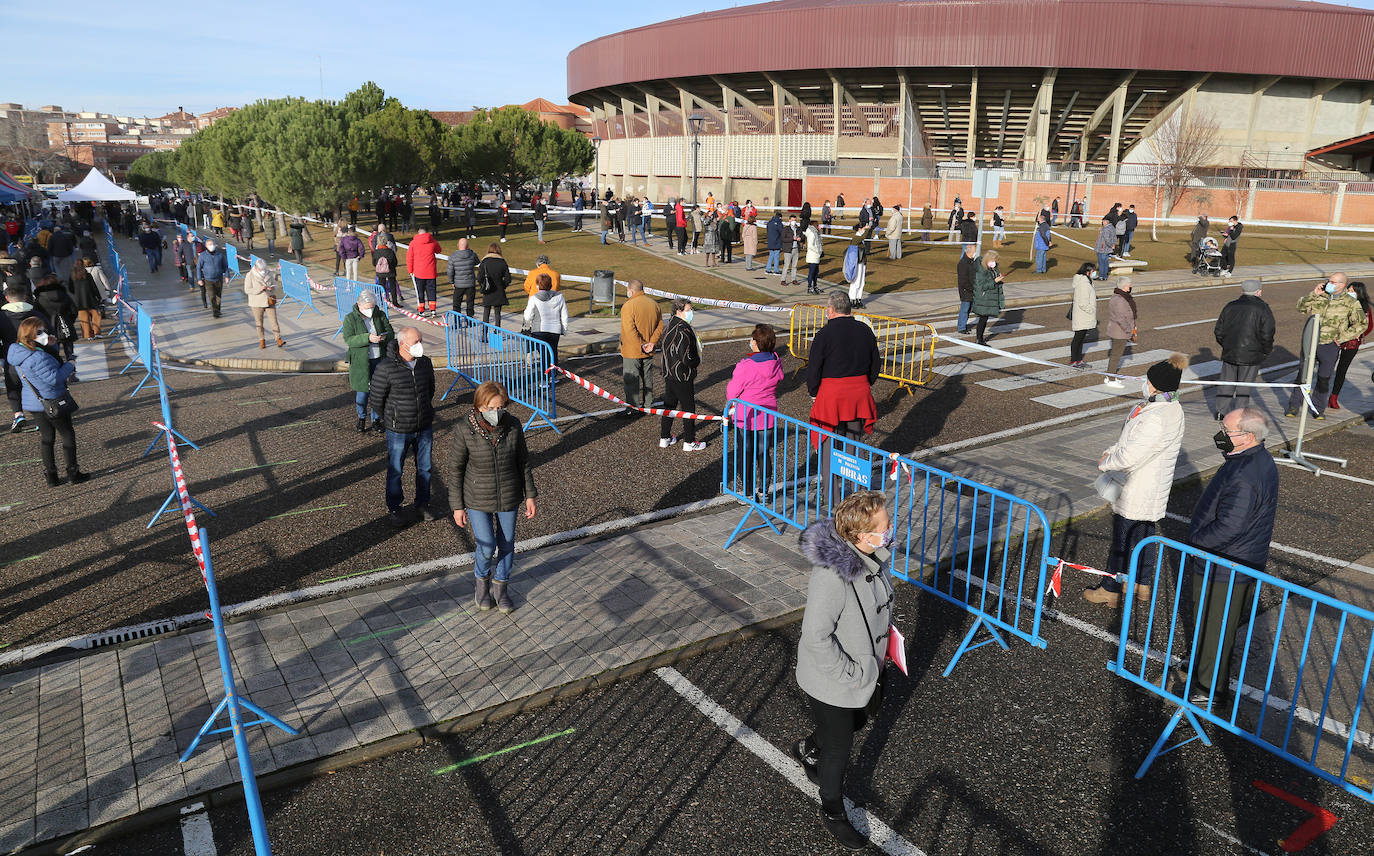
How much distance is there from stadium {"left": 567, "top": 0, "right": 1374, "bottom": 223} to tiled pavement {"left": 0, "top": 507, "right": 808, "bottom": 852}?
4826cm

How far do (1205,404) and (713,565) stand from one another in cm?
961

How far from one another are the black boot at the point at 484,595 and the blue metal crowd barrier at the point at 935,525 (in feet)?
7.15

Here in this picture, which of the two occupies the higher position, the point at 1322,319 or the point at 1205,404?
the point at 1322,319

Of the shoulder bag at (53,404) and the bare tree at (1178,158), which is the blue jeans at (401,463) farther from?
the bare tree at (1178,158)

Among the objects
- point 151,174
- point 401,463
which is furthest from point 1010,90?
point 151,174

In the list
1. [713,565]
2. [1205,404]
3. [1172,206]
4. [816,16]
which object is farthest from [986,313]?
[816,16]

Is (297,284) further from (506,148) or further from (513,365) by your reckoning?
(506,148)

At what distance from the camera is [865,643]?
4129 millimetres

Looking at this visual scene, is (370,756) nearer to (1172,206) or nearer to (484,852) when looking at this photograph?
(484,852)

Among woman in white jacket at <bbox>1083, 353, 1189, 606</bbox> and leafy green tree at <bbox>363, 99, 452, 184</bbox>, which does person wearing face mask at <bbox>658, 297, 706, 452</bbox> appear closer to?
woman in white jacket at <bbox>1083, 353, 1189, 606</bbox>

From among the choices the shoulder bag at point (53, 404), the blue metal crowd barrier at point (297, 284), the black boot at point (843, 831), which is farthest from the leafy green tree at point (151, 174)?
the black boot at point (843, 831)

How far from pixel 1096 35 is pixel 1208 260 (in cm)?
2986

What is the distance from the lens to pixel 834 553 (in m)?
4.00

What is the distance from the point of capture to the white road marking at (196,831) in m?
4.38
